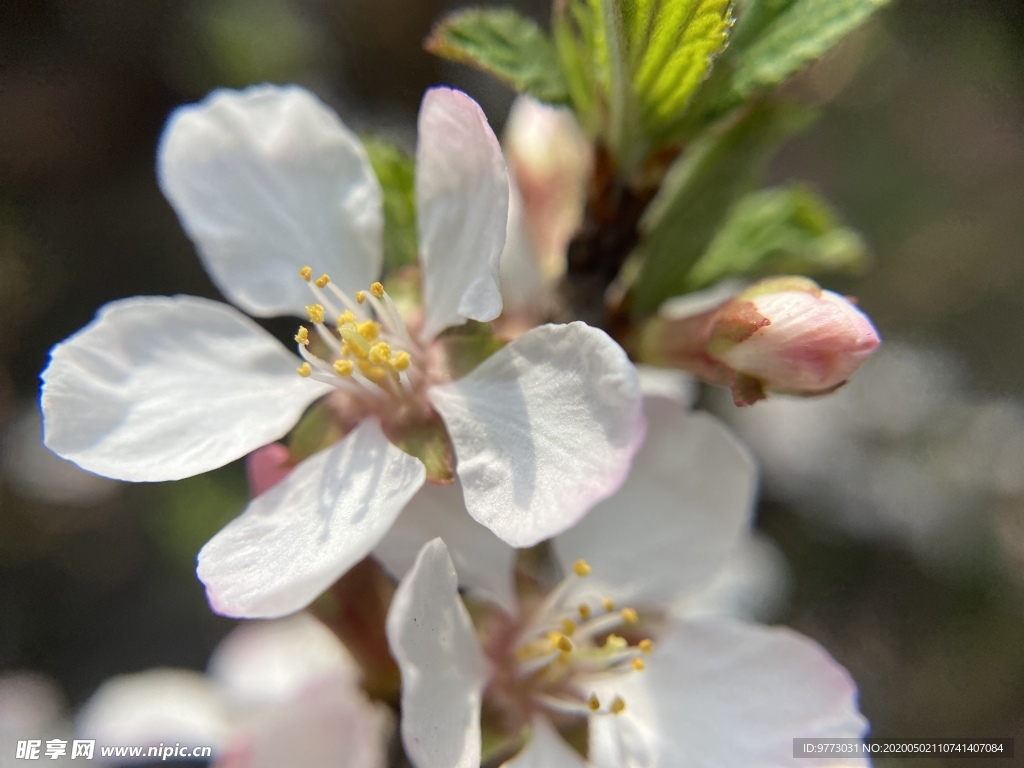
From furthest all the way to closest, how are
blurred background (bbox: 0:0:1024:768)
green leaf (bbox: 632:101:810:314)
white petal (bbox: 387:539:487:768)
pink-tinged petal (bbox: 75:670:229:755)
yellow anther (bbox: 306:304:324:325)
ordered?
blurred background (bbox: 0:0:1024:768)
pink-tinged petal (bbox: 75:670:229:755)
green leaf (bbox: 632:101:810:314)
yellow anther (bbox: 306:304:324:325)
white petal (bbox: 387:539:487:768)

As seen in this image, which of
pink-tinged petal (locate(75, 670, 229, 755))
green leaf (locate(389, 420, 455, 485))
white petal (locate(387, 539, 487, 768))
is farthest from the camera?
pink-tinged petal (locate(75, 670, 229, 755))

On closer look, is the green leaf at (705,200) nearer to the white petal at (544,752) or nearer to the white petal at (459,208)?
the white petal at (459,208)

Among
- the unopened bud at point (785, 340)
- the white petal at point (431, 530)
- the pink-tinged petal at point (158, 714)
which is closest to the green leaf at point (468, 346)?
the white petal at point (431, 530)

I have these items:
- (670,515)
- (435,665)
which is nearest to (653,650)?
(670,515)

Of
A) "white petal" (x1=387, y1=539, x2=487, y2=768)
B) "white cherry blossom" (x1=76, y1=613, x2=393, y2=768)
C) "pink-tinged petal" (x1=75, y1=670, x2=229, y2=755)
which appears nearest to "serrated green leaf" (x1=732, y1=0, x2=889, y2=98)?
"white petal" (x1=387, y1=539, x2=487, y2=768)

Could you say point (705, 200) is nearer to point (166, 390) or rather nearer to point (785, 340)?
point (785, 340)

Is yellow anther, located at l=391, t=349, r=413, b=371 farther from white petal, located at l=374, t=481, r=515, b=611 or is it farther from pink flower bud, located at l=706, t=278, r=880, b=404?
pink flower bud, located at l=706, t=278, r=880, b=404

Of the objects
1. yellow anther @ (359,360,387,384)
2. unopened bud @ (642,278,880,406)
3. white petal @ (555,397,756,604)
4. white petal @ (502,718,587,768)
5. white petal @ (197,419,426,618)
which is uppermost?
unopened bud @ (642,278,880,406)
